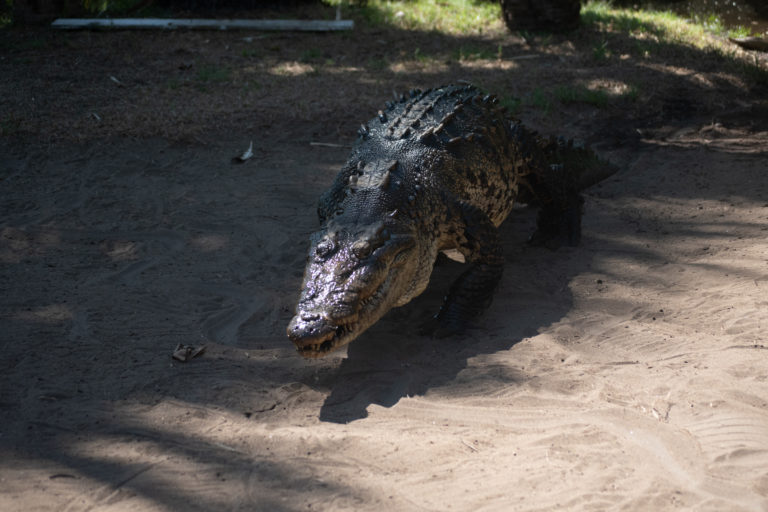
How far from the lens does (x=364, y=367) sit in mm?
3750

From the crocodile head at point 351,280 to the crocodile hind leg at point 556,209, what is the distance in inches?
69.0

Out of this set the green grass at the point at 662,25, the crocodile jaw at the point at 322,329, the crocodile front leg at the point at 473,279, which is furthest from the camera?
the green grass at the point at 662,25

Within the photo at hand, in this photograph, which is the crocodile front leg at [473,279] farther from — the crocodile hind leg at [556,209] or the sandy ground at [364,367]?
the crocodile hind leg at [556,209]

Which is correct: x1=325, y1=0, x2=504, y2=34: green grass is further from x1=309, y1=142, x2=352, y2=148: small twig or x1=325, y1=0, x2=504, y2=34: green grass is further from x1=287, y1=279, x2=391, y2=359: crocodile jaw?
x1=287, y1=279, x2=391, y2=359: crocodile jaw

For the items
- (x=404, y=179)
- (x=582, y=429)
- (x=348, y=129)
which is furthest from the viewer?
(x=348, y=129)

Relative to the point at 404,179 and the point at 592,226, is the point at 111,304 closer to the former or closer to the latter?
the point at 404,179

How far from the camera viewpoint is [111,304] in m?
4.37

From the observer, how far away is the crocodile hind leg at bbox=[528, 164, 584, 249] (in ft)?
17.5

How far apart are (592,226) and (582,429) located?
9.48 feet

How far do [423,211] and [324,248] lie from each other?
755 mm

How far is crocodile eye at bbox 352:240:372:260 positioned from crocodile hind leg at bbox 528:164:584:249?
87.1 inches

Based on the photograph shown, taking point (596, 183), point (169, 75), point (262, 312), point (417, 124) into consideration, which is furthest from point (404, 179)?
point (169, 75)

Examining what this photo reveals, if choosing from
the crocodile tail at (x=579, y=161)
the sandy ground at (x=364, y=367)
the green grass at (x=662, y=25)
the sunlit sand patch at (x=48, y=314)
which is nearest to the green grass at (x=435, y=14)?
the green grass at (x=662, y=25)

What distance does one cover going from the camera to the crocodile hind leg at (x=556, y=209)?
17.5 ft
